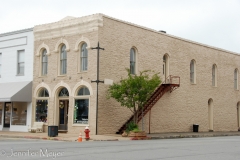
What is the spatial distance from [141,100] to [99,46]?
485 centimetres

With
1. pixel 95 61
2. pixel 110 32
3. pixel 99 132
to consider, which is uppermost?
pixel 110 32

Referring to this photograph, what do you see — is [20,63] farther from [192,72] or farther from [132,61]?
[192,72]

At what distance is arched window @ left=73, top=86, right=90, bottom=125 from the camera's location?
28453 mm

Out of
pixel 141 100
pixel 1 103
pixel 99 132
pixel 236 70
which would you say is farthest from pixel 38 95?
pixel 236 70

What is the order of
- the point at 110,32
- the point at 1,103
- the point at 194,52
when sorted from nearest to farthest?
the point at 110,32
the point at 1,103
the point at 194,52

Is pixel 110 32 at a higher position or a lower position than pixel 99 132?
higher

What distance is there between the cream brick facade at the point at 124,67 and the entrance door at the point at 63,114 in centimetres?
33

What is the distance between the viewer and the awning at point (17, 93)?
102 feet

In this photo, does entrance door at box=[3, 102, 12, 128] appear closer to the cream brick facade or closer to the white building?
the white building

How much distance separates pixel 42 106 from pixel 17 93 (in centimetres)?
215

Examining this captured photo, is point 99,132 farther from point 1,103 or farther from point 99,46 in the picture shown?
point 1,103

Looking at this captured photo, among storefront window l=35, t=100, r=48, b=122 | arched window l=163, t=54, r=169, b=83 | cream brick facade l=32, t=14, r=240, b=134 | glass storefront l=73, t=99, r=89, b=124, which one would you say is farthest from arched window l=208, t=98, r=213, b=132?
storefront window l=35, t=100, r=48, b=122

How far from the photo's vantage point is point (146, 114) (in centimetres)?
3177

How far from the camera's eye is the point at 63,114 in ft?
100
